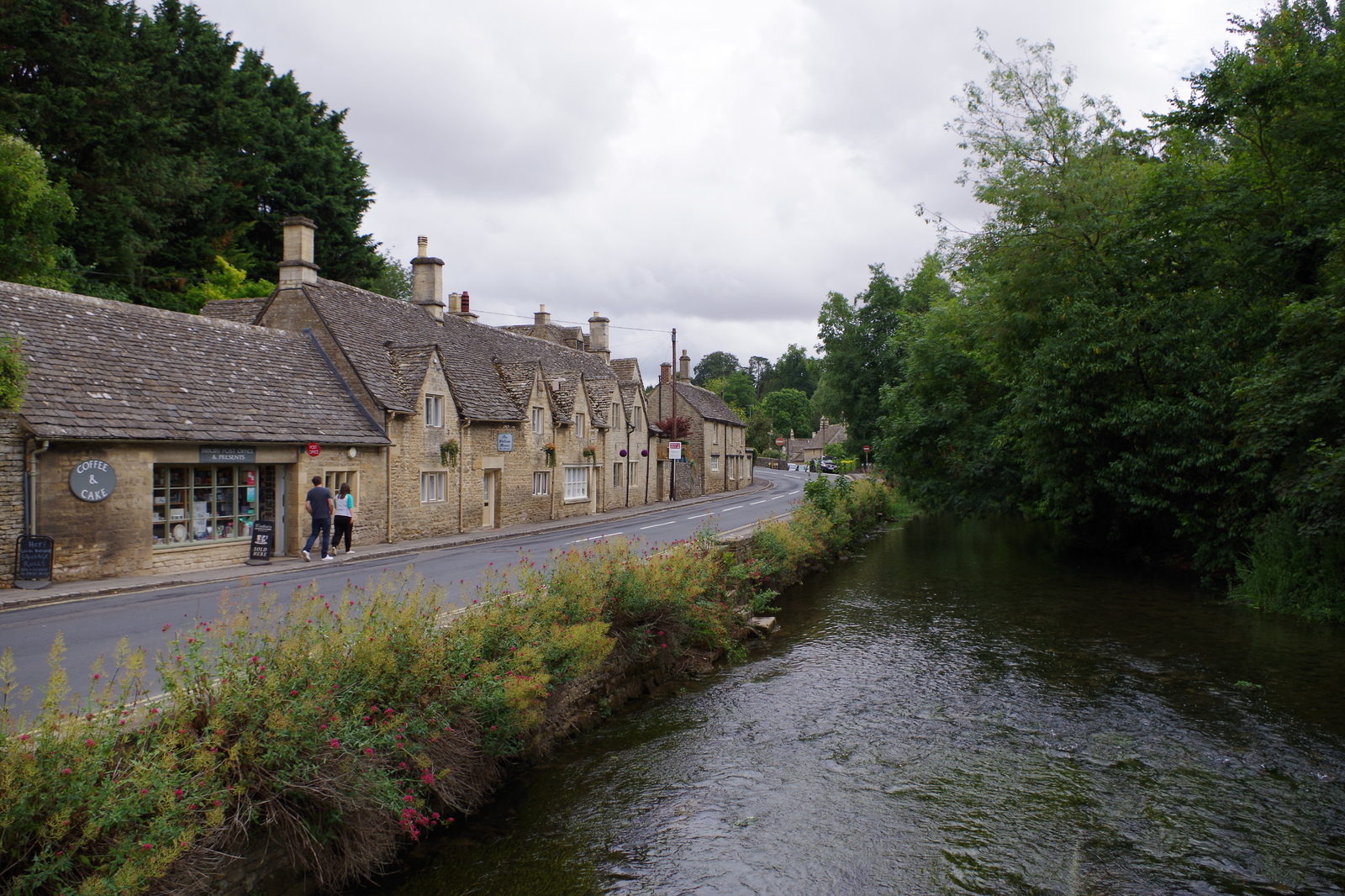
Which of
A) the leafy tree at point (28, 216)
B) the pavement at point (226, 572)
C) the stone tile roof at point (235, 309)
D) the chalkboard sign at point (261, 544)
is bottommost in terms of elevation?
the pavement at point (226, 572)

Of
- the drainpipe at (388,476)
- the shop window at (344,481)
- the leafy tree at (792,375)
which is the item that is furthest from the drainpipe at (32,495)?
the leafy tree at (792,375)

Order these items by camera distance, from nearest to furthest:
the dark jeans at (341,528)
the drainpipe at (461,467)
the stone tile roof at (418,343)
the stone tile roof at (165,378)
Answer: the stone tile roof at (165,378), the dark jeans at (341,528), the stone tile roof at (418,343), the drainpipe at (461,467)

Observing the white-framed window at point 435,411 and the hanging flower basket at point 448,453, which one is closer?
the white-framed window at point 435,411

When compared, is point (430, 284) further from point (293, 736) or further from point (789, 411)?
point (789, 411)

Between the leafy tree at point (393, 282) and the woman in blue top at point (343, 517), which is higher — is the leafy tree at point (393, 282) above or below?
above

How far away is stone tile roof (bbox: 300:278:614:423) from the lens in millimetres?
25328

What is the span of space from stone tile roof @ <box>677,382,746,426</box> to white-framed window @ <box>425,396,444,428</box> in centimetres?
2821

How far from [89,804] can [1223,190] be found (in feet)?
70.3

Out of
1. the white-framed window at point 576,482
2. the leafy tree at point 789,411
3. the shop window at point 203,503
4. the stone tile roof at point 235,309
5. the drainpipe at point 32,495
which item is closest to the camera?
the drainpipe at point 32,495

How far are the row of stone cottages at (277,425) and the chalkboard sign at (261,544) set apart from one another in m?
0.66

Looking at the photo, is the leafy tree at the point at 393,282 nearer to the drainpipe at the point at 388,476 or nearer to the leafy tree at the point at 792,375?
the drainpipe at the point at 388,476

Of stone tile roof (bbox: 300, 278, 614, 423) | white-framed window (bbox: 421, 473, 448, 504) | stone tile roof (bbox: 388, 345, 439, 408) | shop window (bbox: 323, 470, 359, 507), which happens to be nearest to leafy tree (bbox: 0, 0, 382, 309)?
stone tile roof (bbox: 300, 278, 614, 423)

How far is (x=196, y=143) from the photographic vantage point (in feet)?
114

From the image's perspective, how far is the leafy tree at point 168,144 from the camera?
85.7ft
